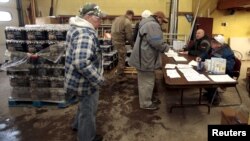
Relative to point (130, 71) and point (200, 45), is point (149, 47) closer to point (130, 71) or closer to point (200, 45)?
point (200, 45)

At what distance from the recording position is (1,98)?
4016 millimetres

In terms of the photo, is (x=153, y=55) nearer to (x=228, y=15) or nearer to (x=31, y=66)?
(x=31, y=66)

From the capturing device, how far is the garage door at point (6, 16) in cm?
615

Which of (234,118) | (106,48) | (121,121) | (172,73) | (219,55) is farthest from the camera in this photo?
(106,48)

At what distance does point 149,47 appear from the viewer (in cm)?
318

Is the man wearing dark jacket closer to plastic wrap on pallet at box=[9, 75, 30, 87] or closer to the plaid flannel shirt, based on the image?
plastic wrap on pallet at box=[9, 75, 30, 87]

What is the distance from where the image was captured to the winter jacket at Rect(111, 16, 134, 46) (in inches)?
205

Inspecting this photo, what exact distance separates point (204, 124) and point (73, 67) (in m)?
1.93

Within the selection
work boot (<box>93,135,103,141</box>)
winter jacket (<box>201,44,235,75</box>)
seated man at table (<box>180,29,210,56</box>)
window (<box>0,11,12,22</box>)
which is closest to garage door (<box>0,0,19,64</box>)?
window (<box>0,11,12,22</box>)

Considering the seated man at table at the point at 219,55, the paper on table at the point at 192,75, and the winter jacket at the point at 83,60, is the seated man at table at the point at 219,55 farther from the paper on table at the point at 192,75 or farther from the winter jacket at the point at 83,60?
the winter jacket at the point at 83,60

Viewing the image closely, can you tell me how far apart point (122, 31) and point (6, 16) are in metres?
3.54

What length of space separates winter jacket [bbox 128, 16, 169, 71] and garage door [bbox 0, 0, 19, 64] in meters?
4.52

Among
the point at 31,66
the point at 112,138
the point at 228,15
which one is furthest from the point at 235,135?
the point at 228,15

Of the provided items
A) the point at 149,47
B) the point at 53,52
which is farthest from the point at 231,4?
the point at 53,52
